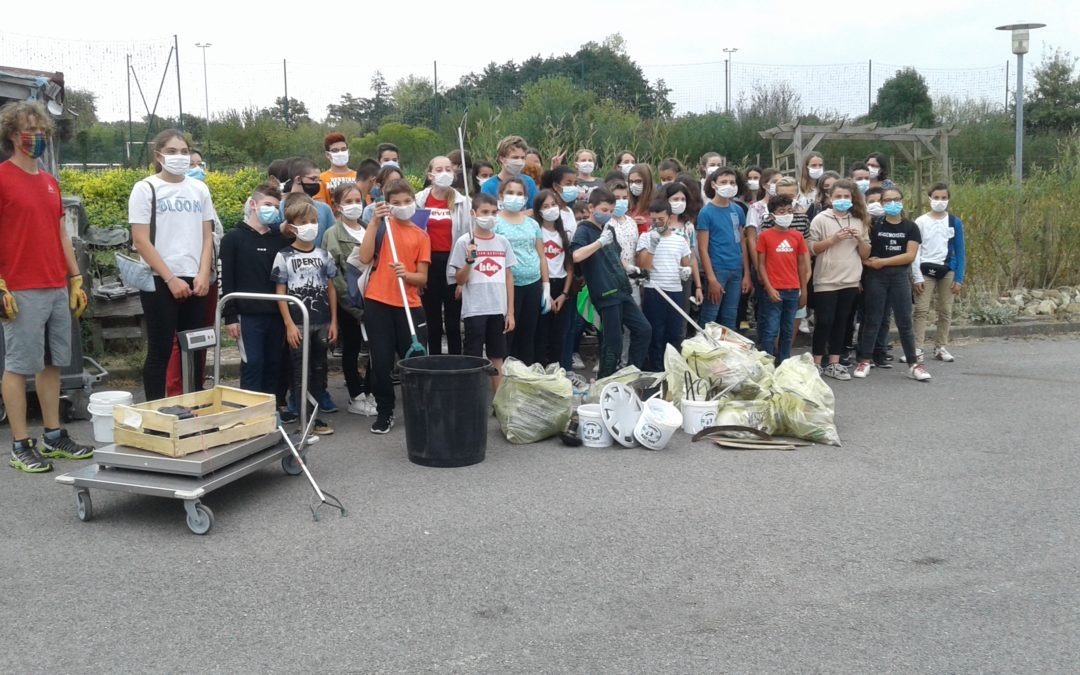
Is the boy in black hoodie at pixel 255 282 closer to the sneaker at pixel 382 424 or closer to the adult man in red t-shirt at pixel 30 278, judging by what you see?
the sneaker at pixel 382 424

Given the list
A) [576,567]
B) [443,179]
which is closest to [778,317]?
[443,179]

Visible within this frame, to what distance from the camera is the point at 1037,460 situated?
6.12 m

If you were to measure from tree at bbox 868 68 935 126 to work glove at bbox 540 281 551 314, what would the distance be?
20.9 m

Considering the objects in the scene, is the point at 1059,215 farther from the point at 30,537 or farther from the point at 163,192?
the point at 30,537

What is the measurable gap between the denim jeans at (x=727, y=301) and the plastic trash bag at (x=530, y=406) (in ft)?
8.03

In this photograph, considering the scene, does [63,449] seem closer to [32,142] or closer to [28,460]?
[28,460]

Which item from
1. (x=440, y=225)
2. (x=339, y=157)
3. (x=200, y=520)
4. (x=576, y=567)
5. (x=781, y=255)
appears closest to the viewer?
(x=576, y=567)

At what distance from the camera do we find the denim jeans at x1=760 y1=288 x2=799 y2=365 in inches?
340

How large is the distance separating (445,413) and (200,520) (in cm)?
164

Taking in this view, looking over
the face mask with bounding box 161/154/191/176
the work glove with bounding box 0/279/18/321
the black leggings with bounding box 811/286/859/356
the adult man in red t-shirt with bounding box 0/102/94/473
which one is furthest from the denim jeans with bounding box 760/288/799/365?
the work glove with bounding box 0/279/18/321

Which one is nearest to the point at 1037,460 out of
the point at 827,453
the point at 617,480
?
the point at 827,453

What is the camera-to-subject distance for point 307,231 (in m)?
6.61

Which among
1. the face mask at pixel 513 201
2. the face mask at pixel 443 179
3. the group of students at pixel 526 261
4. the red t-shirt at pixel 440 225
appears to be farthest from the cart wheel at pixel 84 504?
the face mask at pixel 513 201

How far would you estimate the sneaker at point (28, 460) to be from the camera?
18.6ft
